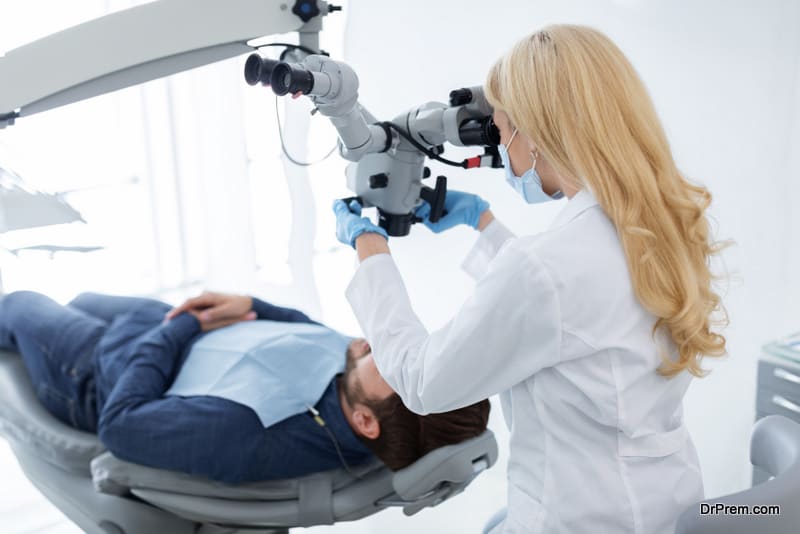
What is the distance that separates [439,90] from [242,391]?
3.67 feet

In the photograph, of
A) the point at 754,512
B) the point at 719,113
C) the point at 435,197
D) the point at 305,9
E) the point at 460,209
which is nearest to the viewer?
the point at 754,512

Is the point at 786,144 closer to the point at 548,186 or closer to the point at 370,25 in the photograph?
the point at 548,186

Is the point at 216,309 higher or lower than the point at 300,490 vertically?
higher

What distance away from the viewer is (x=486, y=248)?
59.0 inches

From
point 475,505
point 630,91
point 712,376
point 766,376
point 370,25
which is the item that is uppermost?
point 370,25

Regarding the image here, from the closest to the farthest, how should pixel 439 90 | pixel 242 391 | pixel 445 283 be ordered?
1. pixel 242 391
2. pixel 439 90
3. pixel 445 283

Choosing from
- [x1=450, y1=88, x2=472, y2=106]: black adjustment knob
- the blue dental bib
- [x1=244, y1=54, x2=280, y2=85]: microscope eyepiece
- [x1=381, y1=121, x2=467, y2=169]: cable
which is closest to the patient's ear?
the blue dental bib

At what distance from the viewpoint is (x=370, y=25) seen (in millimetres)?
2393

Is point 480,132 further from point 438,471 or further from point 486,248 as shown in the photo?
point 438,471

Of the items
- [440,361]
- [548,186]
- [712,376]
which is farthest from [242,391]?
[712,376]

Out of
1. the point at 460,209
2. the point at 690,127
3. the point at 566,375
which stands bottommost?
the point at 566,375

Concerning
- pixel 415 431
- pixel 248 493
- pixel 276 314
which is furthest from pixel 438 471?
pixel 276 314

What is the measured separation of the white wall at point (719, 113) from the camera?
73.0 inches

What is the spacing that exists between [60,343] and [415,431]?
100 cm
